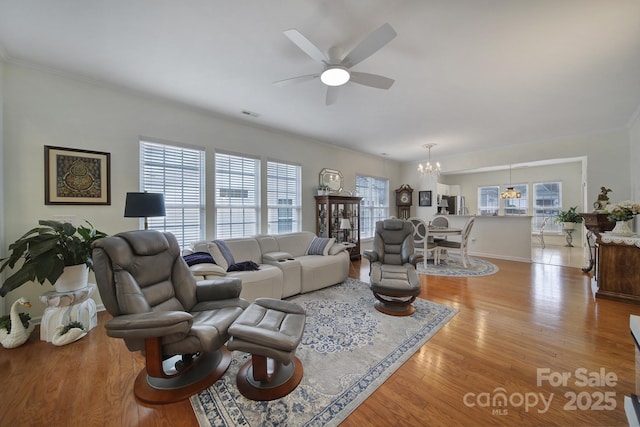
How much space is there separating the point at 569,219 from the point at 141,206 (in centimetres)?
994

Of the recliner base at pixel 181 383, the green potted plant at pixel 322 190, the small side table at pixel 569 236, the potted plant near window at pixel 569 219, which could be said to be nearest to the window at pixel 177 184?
the recliner base at pixel 181 383

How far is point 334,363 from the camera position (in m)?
2.03

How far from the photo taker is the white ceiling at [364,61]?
6.11 ft

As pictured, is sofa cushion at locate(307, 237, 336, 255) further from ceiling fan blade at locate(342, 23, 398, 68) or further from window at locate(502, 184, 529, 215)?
window at locate(502, 184, 529, 215)

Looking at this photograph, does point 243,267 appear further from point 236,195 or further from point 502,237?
point 502,237

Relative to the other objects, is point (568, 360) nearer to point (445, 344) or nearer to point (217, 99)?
point (445, 344)

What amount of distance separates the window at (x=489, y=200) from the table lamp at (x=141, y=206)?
30.9ft

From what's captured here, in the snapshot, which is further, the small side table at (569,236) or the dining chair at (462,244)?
the small side table at (569,236)

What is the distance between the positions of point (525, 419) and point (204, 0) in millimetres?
3558

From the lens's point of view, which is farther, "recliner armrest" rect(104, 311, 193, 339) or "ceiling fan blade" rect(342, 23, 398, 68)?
"ceiling fan blade" rect(342, 23, 398, 68)

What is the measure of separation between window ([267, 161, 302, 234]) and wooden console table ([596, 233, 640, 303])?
4.78 m

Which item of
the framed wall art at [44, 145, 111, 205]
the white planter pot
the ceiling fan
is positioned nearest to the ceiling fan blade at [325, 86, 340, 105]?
Answer: the ceiling fan

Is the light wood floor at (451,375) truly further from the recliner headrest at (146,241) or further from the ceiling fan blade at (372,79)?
the ceiling fan blade at (372,79)

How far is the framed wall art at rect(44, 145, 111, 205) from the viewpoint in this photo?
2.71 meters
